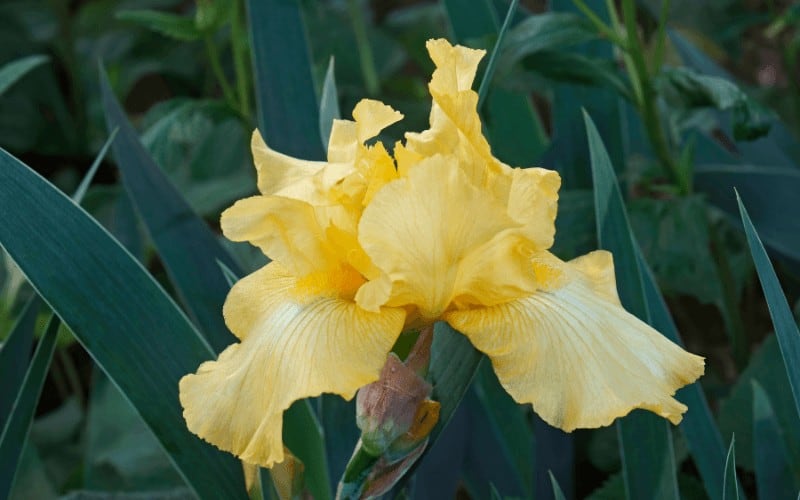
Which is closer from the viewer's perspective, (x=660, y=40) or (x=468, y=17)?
(x=660, y=40)

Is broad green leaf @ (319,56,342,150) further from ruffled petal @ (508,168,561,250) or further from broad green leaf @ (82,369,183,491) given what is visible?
broad green leaf @ (82,369,183,491)

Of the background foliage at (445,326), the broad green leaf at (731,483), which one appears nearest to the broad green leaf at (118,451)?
the background foliage at (445,326)

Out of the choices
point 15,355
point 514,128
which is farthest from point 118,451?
point 514,128

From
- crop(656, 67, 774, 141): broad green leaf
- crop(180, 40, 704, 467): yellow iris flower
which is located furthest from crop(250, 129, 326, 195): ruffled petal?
→ crop(656, 67, 774, 141): broad green leaf

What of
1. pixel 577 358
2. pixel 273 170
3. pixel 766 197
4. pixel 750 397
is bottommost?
pixel 750 397

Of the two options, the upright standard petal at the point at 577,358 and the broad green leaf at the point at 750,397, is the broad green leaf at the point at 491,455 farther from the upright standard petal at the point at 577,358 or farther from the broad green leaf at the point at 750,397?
the upright standard petal at the point at 577,358

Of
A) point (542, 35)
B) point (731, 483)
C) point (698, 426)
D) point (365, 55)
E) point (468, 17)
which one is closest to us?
point (731, 483)

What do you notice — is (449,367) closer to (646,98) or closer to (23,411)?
(23,411)
